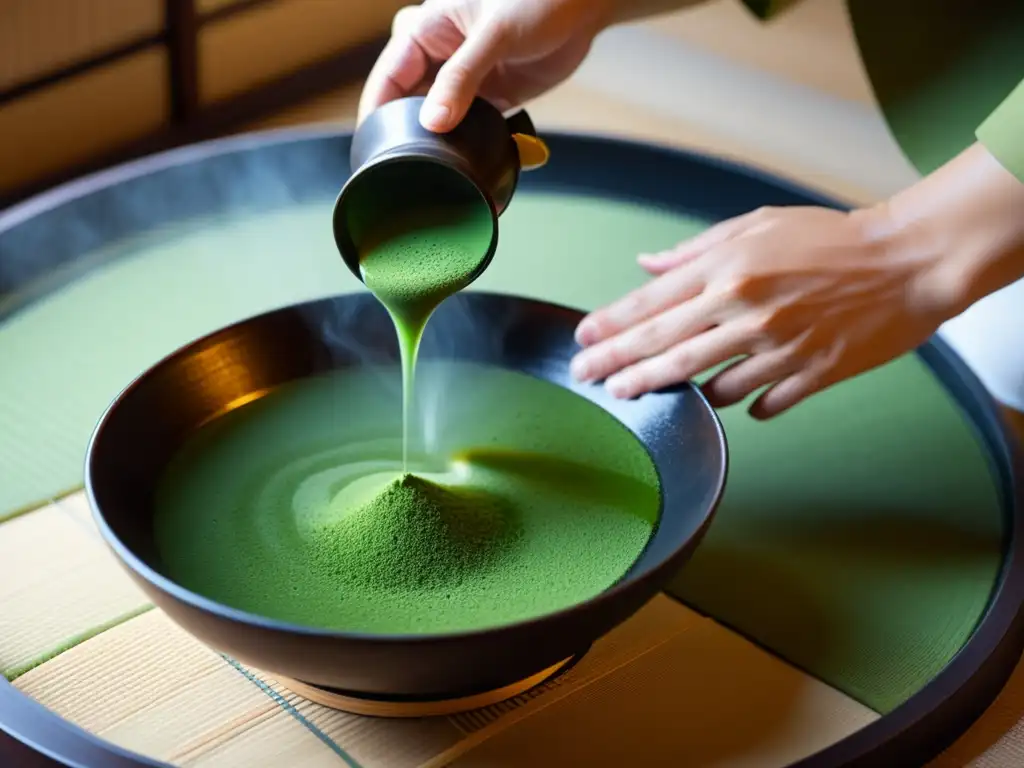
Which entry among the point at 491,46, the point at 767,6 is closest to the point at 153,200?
the point at 491,46

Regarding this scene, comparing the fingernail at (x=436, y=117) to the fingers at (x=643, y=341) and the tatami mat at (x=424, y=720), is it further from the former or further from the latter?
the tatami mat at (x=424, y=720)

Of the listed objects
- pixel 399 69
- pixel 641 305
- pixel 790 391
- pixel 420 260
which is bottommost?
pixel 790 391

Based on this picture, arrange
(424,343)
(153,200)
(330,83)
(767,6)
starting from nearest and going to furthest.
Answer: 1. (424,343)
2. (767,6)
3. (153,200)
4. (330,83)

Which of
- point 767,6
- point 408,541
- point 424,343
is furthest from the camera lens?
point 767,6

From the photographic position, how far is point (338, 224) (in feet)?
4.17

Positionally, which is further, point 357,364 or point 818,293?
point 357,364

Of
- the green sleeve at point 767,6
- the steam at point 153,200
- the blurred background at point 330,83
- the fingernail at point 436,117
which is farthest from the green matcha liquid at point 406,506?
the blurred background at point 330,83

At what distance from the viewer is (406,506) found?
117cm

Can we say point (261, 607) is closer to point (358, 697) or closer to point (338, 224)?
point (358, 697)

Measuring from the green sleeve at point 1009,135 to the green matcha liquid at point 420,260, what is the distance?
20.1 inches

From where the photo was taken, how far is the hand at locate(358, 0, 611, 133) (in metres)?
1.44

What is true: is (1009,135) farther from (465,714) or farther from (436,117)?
(465,714)

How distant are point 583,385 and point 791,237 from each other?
267 mm

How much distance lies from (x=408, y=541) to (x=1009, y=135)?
0.71m
